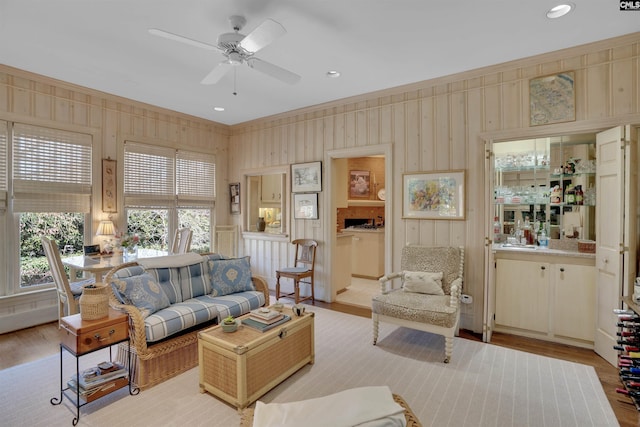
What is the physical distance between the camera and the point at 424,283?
3555 mm

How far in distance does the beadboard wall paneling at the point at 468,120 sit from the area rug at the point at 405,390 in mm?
972

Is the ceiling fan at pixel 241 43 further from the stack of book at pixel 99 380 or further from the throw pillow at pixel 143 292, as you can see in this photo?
the stack of book at pixel 99 380

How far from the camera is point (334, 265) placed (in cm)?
500

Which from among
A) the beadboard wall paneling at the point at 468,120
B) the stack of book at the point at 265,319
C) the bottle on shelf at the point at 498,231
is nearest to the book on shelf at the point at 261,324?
the stack of book at the point at 265,319

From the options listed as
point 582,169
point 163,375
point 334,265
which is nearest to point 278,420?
point 163,375

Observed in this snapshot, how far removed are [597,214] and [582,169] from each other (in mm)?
737

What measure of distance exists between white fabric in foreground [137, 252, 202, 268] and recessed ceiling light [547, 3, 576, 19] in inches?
155

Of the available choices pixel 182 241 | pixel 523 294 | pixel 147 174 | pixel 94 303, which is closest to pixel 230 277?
pixel 94 303

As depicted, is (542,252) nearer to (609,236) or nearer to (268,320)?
(609,236)

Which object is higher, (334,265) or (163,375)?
(334,265)

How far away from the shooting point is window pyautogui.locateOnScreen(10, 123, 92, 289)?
3885 mm

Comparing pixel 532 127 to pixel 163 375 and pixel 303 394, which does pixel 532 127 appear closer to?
pixel 303 394

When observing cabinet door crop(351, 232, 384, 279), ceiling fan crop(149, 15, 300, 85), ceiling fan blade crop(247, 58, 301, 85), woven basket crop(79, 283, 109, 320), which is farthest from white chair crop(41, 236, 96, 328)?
cabinet door crop(351, 232, 384, 279)

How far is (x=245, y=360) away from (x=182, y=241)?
10.7 feet
